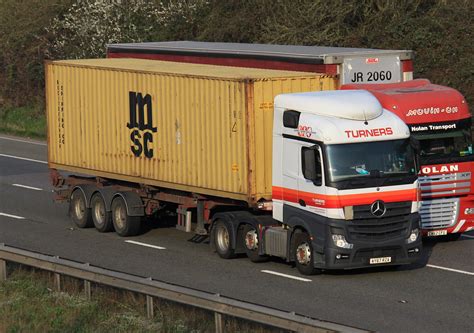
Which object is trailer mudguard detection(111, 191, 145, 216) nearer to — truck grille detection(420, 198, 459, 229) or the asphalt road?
the asphalt road

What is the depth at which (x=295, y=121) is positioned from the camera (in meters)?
19.1

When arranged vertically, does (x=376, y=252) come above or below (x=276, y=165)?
below

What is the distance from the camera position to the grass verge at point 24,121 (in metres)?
42.3

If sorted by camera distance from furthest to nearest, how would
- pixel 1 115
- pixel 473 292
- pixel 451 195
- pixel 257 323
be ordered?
pixel 1 115
pixel 451 195
pixel 473 292
pixel 257 323

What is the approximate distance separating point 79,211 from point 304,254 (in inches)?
271

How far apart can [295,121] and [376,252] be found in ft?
8.21

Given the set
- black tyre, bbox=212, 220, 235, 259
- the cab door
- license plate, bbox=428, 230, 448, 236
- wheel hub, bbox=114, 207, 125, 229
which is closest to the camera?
the cab door

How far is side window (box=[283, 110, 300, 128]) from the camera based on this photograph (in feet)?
62.7

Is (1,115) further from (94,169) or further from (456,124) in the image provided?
(456,124)

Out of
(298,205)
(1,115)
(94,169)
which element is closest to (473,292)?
(298,205)

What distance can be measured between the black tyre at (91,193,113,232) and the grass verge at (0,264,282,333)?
5946 millimetres

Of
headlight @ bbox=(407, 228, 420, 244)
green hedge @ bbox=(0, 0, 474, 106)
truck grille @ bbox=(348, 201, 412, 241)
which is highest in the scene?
green hedge @ bbox=(0, 0, 474, 106)

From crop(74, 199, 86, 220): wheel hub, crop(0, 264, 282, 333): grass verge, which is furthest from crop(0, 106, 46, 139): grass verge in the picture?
crop(0, 264, 282, 333): grass verge

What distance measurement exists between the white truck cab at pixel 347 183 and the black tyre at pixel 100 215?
5419 mm
